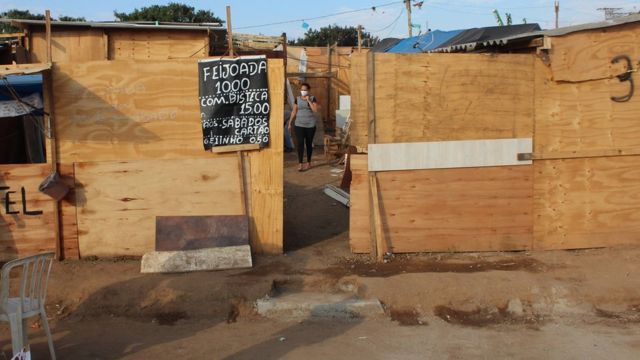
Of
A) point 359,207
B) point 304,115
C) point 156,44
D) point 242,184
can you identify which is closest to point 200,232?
point 242,184

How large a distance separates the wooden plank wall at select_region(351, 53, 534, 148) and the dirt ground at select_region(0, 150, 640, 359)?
59.8 inches

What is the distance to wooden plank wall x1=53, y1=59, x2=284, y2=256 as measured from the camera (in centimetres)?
684

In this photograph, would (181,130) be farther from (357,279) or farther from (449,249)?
(449,249)

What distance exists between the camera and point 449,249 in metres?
7.32

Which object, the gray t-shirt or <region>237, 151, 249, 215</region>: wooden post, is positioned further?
the gray t-shirt

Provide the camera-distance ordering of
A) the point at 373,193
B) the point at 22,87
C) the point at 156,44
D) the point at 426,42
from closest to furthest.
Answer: the point at 373,193 → the point at 22,87 → the point at 156,44 → the point at 426,42

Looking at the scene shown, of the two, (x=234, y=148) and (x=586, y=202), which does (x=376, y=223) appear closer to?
(x=234, y=148)

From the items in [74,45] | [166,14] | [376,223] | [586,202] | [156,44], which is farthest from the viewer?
[166,14]

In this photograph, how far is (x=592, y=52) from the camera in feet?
23.6

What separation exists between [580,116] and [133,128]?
Result: 5.35 m

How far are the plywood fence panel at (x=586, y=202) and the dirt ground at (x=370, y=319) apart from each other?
0.20 meters

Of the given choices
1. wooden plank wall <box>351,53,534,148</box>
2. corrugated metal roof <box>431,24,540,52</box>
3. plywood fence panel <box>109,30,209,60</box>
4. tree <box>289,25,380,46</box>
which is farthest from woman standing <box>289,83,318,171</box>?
tree <box>289,25,380,46</box>

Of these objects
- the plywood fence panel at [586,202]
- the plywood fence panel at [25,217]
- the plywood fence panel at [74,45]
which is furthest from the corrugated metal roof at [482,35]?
the plywood fence panel at [74,45]

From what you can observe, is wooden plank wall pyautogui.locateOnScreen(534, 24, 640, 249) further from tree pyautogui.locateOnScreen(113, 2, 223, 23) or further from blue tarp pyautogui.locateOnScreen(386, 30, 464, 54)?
tree pyautogui.locateOnScreen(113, 2, 223, 23)
